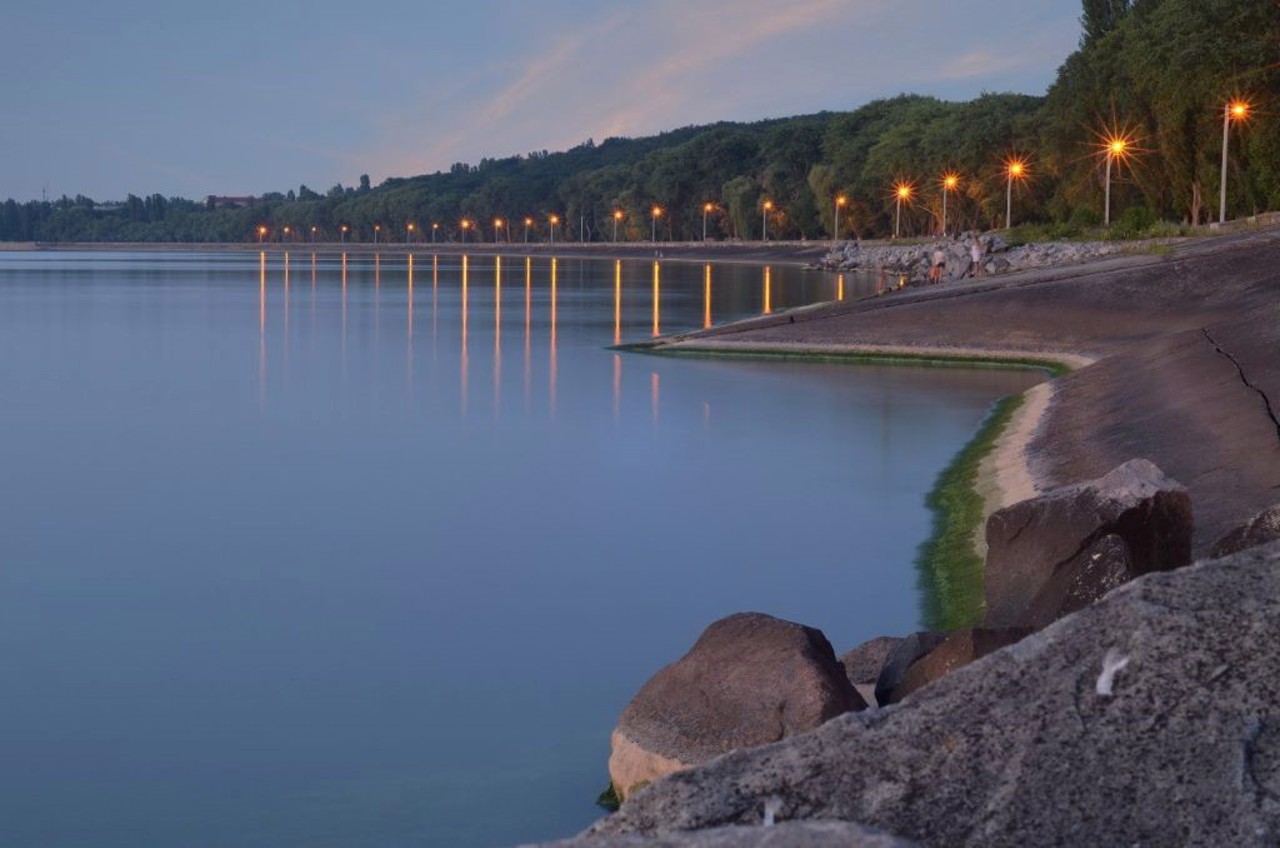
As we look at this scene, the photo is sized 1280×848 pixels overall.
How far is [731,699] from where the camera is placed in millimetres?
9742

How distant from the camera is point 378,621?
15.7 m

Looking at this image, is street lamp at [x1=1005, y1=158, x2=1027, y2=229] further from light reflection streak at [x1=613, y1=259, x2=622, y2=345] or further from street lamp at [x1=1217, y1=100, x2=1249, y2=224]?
street lamp at [x1=1217, y1=100, x2=1249, y2=224]

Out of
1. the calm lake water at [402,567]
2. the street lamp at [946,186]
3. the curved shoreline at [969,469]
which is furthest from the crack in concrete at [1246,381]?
the street lamp at [946,186]

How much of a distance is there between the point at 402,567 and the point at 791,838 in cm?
1399

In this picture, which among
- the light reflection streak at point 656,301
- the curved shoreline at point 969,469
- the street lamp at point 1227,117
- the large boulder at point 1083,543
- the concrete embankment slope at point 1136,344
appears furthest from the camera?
the street lamp at point 1227,117

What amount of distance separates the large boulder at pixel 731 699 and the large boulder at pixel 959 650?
399mm

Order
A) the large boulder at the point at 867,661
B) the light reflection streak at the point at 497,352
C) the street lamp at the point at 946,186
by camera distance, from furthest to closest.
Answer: the street lamp at the point at 946,186
the light reflection streak at the point at 497,352
the large boulder at the point at 867,661

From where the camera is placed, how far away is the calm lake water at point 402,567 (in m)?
11.4

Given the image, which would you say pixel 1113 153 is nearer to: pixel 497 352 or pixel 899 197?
pixel 497 352

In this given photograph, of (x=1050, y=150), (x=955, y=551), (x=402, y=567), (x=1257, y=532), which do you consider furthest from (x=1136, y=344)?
(x=1050, y=150)

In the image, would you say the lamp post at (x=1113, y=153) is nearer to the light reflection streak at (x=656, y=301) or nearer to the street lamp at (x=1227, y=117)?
the street lamp at (x=1227, y=117)

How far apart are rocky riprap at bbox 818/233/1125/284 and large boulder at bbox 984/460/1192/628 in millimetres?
37800

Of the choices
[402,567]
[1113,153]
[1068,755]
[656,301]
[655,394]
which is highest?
[1113,153]

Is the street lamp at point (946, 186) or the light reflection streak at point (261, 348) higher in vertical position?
the street lamp at point (946, 186)
